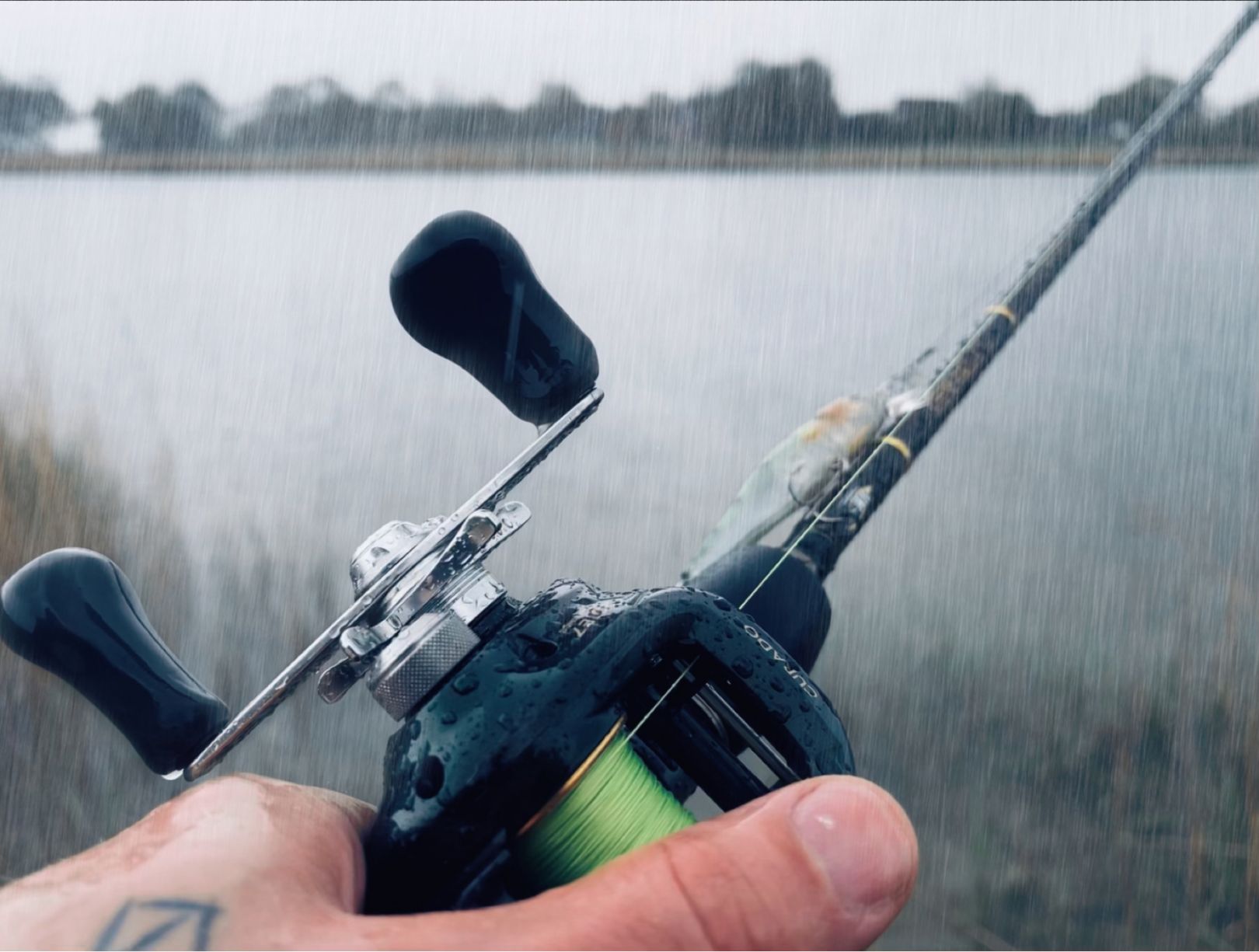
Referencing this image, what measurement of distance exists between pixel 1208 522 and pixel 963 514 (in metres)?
0.45

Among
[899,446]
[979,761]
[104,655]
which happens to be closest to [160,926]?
[104,655]

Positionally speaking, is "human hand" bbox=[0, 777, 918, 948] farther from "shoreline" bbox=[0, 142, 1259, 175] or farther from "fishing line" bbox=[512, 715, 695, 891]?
"shoreline" bbox=[0, 142, 1259, 175]

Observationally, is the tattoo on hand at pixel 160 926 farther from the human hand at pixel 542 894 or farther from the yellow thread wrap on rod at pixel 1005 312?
the yellow thread wrap on rod at pixel 1005 312

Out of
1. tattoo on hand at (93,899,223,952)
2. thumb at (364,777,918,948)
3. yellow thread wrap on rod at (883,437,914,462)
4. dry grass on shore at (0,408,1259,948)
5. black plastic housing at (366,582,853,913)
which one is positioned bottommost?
dry grass on shore at (0,408,1259,948)

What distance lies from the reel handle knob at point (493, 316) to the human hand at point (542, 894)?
0.27m

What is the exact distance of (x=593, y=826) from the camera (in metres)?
0.65

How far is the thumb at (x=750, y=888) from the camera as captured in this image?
0.57 meters

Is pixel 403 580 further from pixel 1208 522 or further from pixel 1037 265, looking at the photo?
pixel 1208 522

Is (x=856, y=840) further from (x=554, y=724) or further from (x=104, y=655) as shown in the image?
(x=104, y=655)

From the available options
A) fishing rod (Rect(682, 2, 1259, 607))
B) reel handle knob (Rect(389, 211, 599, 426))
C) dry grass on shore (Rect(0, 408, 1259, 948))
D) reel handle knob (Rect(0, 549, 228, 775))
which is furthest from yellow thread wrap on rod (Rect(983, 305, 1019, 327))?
dry grass on shore (Rect(0, 408, 1259, 948))

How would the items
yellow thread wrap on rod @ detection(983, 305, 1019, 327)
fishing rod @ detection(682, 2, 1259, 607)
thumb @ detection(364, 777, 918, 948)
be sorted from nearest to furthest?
thumb @ detection(364, 777, 918, 948) < fishing rod @ detection(682, 2, 1259, 607) < yellow thread wrap on rod @ detection(983, 305, 1019, 327)

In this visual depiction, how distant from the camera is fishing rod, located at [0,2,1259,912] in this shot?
0.61 m

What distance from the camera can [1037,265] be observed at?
1254mm

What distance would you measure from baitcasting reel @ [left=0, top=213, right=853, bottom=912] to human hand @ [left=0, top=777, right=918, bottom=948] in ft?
0.14
